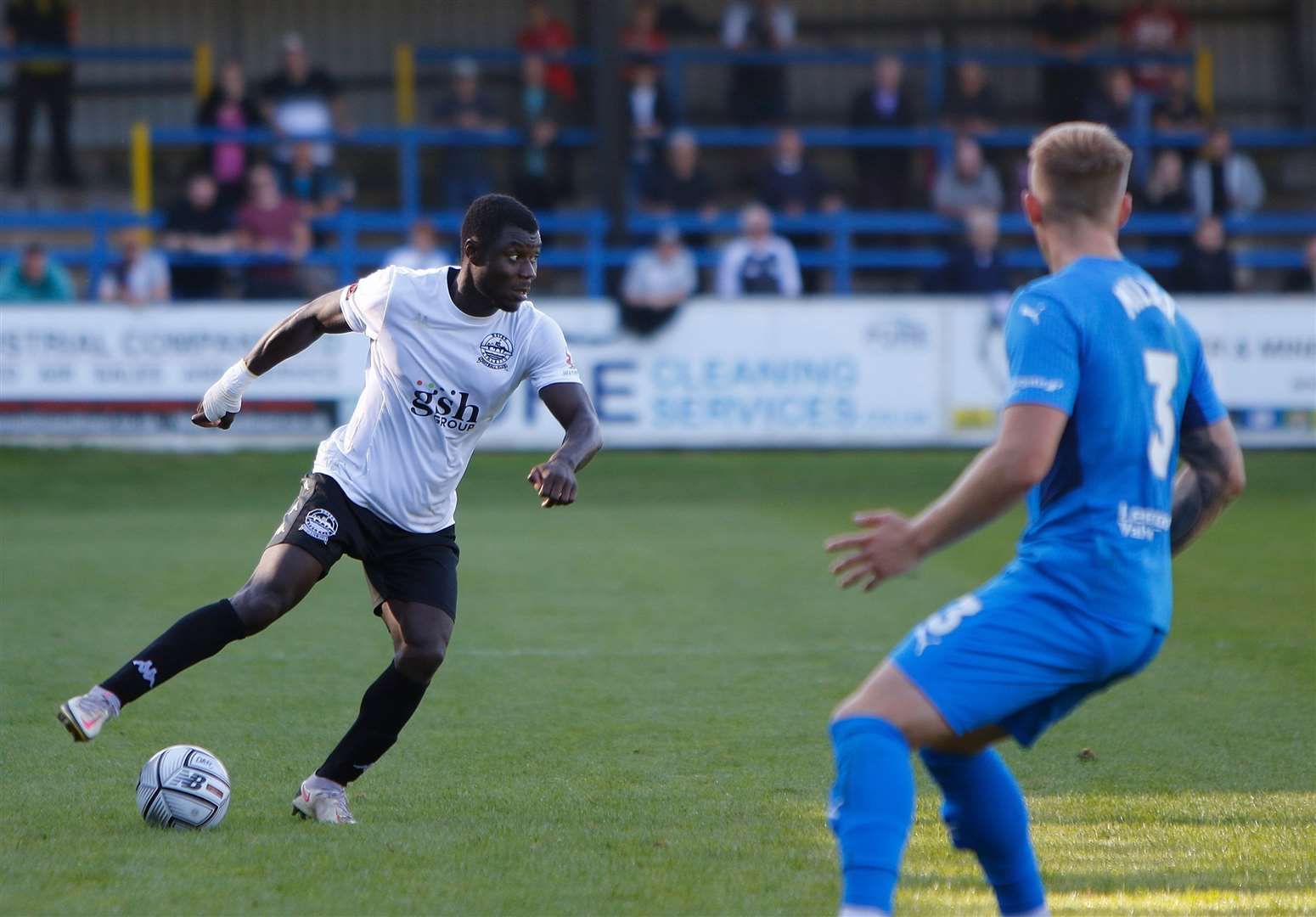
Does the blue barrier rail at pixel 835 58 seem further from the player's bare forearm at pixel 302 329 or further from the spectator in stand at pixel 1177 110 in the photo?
the player's bare forearm at pixel 302 329

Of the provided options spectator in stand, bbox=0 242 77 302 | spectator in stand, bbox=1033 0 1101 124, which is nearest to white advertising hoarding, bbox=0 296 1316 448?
spectator in stand, bbox=0 242 77 302

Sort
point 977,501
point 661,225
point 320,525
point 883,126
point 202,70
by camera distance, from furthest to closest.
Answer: point 202,70, point 883,126, point 661,225, point 320,525, point 977,501

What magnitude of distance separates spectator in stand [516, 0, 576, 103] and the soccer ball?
53.2 feet

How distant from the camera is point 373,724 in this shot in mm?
5656

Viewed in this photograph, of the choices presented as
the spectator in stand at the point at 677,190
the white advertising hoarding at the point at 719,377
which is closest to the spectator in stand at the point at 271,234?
the white advertising hoarding at the point at 719,377

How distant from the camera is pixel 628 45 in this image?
21.5m

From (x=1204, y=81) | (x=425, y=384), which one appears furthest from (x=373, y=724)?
(x=1204, y=81)

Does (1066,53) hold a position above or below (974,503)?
above

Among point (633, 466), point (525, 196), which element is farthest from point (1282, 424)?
point (525, 196)

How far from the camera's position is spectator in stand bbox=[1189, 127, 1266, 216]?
63.8 feet

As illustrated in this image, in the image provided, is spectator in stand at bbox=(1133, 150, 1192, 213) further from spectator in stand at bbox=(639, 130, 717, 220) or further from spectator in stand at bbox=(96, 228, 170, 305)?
spectator in stand at bbox=(96, 228, 170, 305)

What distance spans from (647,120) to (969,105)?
3722mm

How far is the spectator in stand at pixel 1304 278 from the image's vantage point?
18.6 meters

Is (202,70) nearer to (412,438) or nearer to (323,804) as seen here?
(412,438)
